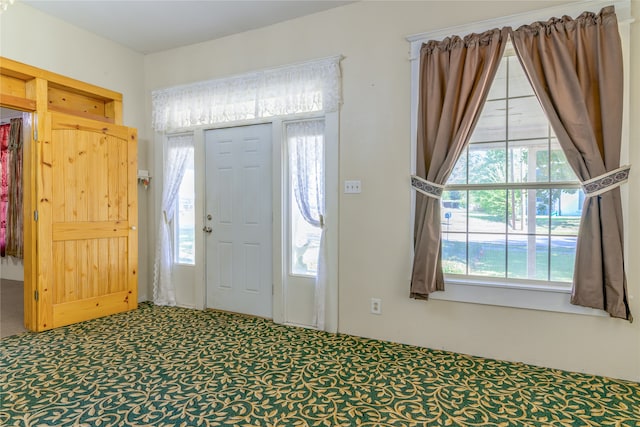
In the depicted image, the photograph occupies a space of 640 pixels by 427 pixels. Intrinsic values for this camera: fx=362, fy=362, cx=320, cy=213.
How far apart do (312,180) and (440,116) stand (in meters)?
1.29

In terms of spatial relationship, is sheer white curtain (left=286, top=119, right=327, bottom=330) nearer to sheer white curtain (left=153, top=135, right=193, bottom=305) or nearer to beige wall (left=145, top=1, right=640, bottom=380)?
beige wall (left=145, top=1, right=640, bottom=380)

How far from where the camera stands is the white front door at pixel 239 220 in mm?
3750

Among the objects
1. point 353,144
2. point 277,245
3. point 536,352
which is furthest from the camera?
point 277,245

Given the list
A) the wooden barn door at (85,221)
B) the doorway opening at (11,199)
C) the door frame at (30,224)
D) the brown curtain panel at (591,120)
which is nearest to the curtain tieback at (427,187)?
the brown curtain panel at (591,120)

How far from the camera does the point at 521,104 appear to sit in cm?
276

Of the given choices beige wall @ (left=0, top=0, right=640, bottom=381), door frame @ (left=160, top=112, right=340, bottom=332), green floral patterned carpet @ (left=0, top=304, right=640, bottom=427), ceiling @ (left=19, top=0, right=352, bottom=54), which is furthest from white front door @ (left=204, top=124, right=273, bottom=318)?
ceiling @ (left=19, top=0, right=352, bottom=54)

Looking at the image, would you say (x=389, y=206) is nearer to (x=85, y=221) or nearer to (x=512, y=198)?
(x=512, y=198)

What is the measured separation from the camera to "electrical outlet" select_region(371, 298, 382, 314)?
320 centimetres

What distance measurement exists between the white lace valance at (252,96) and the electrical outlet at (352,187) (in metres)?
0.70

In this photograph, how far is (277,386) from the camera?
2352mm

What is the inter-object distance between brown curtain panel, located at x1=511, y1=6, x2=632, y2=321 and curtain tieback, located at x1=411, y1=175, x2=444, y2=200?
88cm

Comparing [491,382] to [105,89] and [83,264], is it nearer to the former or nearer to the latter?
[83,264]

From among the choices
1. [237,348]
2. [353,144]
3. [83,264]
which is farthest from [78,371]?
[353,144]

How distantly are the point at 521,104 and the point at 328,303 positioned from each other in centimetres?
231
